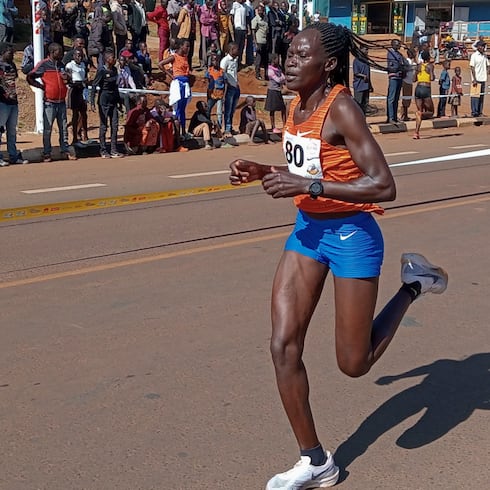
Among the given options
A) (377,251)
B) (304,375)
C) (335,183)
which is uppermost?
(335,183)

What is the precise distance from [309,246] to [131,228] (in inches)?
216

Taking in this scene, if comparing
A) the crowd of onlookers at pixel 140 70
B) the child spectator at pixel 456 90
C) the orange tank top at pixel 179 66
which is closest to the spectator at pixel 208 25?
the crowd of onlookers at pixel 140 70

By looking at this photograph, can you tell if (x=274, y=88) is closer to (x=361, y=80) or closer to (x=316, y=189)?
(x=361, y=80)

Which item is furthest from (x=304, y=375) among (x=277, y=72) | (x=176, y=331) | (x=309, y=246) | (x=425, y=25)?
(x=425, y=25)

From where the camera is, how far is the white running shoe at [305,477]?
364cm

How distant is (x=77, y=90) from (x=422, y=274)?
1231 centimetres

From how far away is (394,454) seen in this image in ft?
13.4

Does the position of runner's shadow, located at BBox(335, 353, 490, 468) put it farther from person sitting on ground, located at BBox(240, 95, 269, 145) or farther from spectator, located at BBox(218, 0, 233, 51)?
spectator, located at BBox(218, 0, 233, 51)

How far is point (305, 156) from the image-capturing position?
12.2 feet

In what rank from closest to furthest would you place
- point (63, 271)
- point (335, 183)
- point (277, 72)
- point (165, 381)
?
point (335, 183)
point (165, 381)
point (63, 271)
point (277, 72)

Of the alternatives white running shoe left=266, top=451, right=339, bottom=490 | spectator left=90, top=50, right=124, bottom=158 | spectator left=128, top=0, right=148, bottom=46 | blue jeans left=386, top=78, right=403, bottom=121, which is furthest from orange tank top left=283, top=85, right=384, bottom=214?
spectator left=128, top=0, right=148, bottom=46

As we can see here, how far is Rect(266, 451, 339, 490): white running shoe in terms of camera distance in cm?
364

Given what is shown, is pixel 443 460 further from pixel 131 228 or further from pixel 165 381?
pixel 131 228

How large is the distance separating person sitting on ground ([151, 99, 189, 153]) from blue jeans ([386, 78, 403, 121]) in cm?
602
